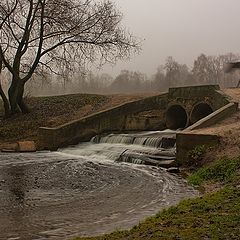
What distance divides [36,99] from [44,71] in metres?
4.48

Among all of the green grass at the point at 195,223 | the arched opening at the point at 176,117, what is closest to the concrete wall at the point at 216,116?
the arched opening at the point at 176,117

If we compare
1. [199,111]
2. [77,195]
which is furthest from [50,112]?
[77,195]

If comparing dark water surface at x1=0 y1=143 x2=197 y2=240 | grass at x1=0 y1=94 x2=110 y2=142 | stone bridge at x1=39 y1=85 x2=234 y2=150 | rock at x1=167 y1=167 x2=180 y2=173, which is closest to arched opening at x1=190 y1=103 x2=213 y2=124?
stone bridge at x1=39 y1=85 x2=234 y2=150

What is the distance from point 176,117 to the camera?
24.7 m

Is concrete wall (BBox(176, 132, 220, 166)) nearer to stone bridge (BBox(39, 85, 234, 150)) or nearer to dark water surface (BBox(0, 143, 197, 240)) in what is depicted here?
dark water surface (BBox(0, 143, 197, 240))

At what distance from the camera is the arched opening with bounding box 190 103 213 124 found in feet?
74.5

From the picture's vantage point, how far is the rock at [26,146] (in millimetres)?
19984

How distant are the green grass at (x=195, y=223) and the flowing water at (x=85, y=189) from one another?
1018 mm

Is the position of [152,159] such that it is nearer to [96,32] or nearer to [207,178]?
[207,178]

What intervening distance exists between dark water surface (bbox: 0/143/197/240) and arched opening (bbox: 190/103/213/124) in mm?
8213

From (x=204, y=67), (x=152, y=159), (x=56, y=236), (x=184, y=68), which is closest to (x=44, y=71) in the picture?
(x=152, y=159)

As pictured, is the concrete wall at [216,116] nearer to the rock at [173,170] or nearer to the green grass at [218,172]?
the rock at [173,170]

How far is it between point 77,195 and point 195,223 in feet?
15.6

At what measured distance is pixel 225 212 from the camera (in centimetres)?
698
